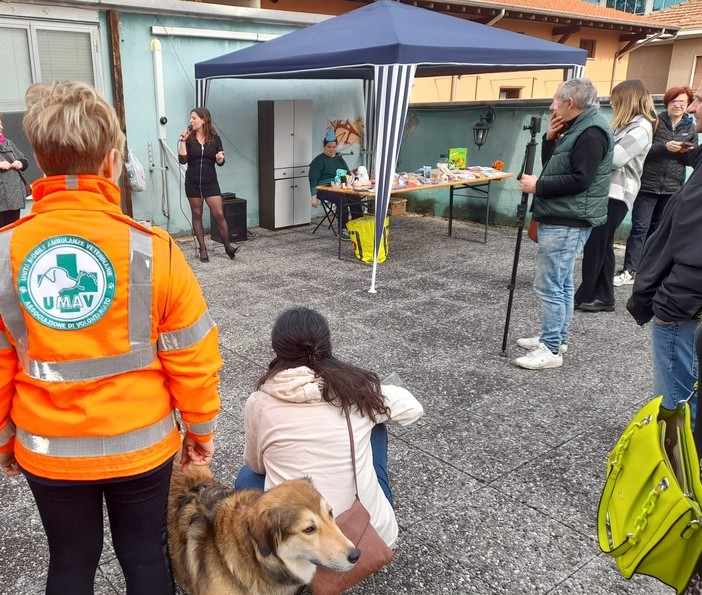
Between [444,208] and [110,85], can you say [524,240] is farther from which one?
[110,85]

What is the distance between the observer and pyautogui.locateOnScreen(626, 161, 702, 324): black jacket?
2.25 m

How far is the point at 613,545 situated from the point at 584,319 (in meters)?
3.95

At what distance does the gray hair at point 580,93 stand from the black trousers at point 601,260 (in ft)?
5.39

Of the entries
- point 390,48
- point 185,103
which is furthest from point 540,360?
point 185,103

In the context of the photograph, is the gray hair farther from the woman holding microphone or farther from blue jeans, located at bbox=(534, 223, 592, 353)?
the woman holding microphone

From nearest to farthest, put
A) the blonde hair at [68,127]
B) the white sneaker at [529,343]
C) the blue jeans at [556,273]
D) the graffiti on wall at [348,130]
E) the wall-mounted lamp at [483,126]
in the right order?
1. the blonde hair at [68,127]
2. the blue jeans at [556,273]
3. the white sneaker at [529,343]
4. the wall-mounted lamp at [483,126]
5. the graffiti on wall at [348,130]

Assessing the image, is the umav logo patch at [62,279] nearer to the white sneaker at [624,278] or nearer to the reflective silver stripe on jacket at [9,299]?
the reflective silver stripe on jacket at [9,299]

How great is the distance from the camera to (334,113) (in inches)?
393

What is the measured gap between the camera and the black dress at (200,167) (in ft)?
23.3

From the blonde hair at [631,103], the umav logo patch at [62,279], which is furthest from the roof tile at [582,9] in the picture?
the umav logo patch at [62,279]

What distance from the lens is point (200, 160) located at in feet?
23.4

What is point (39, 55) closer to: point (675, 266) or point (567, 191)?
point (567, 191)

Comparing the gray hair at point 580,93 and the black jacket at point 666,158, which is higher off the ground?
the gray hair at point 580,93

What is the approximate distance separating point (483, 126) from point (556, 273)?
5.92 m
